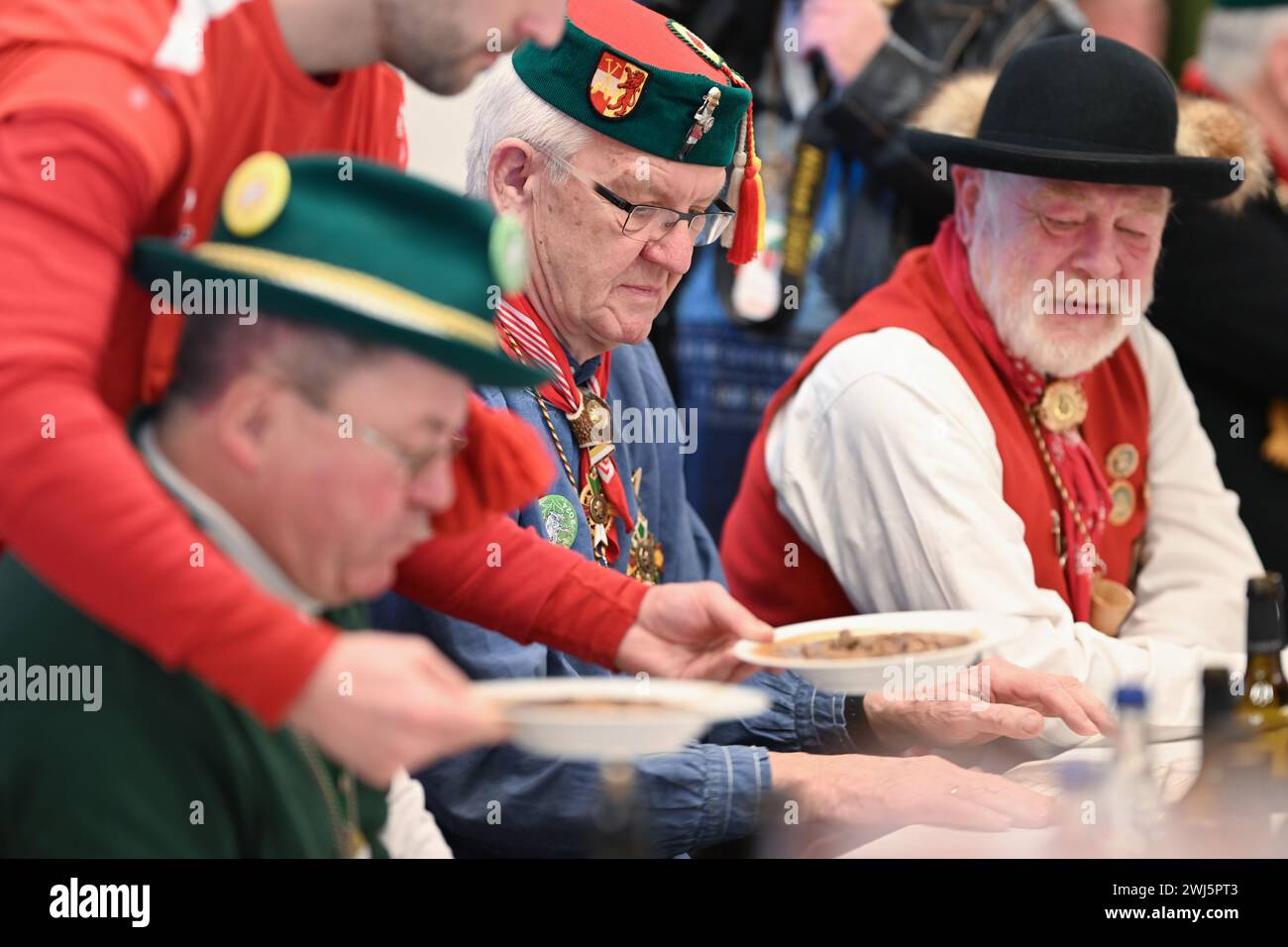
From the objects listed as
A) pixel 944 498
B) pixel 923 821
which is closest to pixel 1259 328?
pixel 944 498

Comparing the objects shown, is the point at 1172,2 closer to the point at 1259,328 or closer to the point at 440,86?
the point at 1259,328

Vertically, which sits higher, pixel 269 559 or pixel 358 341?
pixel 358 341

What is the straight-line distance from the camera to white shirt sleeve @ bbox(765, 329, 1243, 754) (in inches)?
104

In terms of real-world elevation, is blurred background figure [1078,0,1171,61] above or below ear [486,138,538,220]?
above

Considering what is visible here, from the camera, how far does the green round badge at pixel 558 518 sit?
7.38ft

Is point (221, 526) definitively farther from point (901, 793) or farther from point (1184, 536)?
point (1184, 536)

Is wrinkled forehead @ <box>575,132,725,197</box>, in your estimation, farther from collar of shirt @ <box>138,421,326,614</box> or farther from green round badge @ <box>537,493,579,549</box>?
collar of shirt @ <box>138,421,326,614</box>

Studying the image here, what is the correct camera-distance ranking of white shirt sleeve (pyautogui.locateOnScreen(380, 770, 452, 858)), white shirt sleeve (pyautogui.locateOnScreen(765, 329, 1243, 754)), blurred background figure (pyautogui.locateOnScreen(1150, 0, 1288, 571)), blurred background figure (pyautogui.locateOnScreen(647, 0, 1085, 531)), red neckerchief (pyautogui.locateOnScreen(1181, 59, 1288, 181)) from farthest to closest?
1. blurred background figure (pyautogui.locateOnScreen(647, 0, 1085, 531))
2. red neckerchief (pyautogui.locateOnScreen(1181, 59, 1288, 181))
3. blurred background figure (pyautogui.locateOnScreen(1150, 0, 1288, 571))
4. white shirt sleeve (pyautogui.locateOnScreen(765, 329, 1243, 754))
5. white shirt sleeve (pyautogui.locateOnScreen(380, 770, 452, 858))

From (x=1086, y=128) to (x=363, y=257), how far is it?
1872mm

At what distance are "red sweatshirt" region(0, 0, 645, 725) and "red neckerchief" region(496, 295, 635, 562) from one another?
2.20ft

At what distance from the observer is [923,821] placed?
2.07m

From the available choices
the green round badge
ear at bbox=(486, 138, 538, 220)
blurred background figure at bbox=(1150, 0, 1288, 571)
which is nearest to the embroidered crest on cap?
ear at bbox=(486, 138, 538, 220)

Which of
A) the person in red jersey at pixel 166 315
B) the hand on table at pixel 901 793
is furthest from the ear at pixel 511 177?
the hand on table at pixel 901 793
